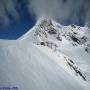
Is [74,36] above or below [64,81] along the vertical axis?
above

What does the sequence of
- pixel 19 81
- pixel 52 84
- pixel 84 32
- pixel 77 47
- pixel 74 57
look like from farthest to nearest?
pixel 84 32
pixel 77 47
pixel 74 57
pixel 52 84
pixel 19 81

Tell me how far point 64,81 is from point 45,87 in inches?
195

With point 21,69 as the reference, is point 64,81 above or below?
below

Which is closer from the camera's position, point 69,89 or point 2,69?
point 2,69

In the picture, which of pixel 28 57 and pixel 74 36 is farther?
pixel 74 36

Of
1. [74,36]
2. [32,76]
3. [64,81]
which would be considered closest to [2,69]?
[32,76]

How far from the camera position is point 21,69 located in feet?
55.7

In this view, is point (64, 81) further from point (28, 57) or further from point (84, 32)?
point (84, 32)

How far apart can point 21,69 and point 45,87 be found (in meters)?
3.91

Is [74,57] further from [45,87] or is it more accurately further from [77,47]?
[45,87]

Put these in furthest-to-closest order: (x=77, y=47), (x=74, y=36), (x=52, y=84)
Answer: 1. (x=74, y=36)
2. (x=77, y=47)
3. (x=52, y=84)

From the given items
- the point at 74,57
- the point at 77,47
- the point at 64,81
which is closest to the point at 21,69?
the point at 64,81

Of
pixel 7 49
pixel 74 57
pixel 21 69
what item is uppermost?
pixel 74 57

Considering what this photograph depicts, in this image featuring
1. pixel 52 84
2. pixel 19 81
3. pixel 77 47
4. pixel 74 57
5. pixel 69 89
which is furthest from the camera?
pixel 77 47
